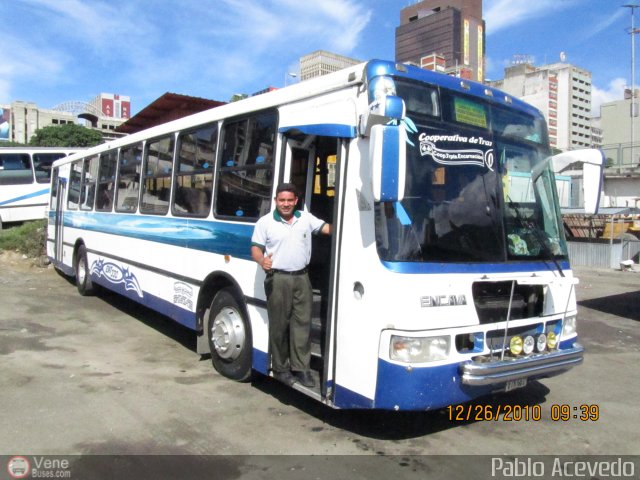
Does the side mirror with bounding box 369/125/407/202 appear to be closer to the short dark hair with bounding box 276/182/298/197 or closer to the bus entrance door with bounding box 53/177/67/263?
the short dark hair with bounding box 276/182/298/197

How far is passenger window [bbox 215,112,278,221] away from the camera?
17.0 feet

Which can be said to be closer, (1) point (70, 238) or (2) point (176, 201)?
(2) point (176, 201)

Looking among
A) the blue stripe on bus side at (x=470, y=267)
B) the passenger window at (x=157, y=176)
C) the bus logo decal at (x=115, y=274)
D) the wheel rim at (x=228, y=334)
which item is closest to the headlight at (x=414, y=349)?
the blue stripe on bus side at (x=470, y=267)

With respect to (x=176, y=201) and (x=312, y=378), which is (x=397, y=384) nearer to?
(x=312, y=378)

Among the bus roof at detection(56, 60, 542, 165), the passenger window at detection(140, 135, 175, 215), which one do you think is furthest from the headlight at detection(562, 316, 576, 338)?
the passenger window at detection(140, 135, 175, 215)

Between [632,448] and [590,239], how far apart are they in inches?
760

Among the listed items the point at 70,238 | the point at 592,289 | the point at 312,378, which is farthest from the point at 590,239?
the point at 312,378

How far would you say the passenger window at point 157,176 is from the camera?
278 inches

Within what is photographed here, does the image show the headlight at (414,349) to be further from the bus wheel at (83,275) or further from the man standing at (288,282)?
the bus wheel at (83,275)

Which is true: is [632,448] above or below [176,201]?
below

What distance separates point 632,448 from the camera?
4.47 metres

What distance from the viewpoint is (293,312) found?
4.72 m

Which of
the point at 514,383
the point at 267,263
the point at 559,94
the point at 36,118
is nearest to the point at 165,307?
the point at 267,263

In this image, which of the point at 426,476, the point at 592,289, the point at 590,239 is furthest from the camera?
the point at 590,239
